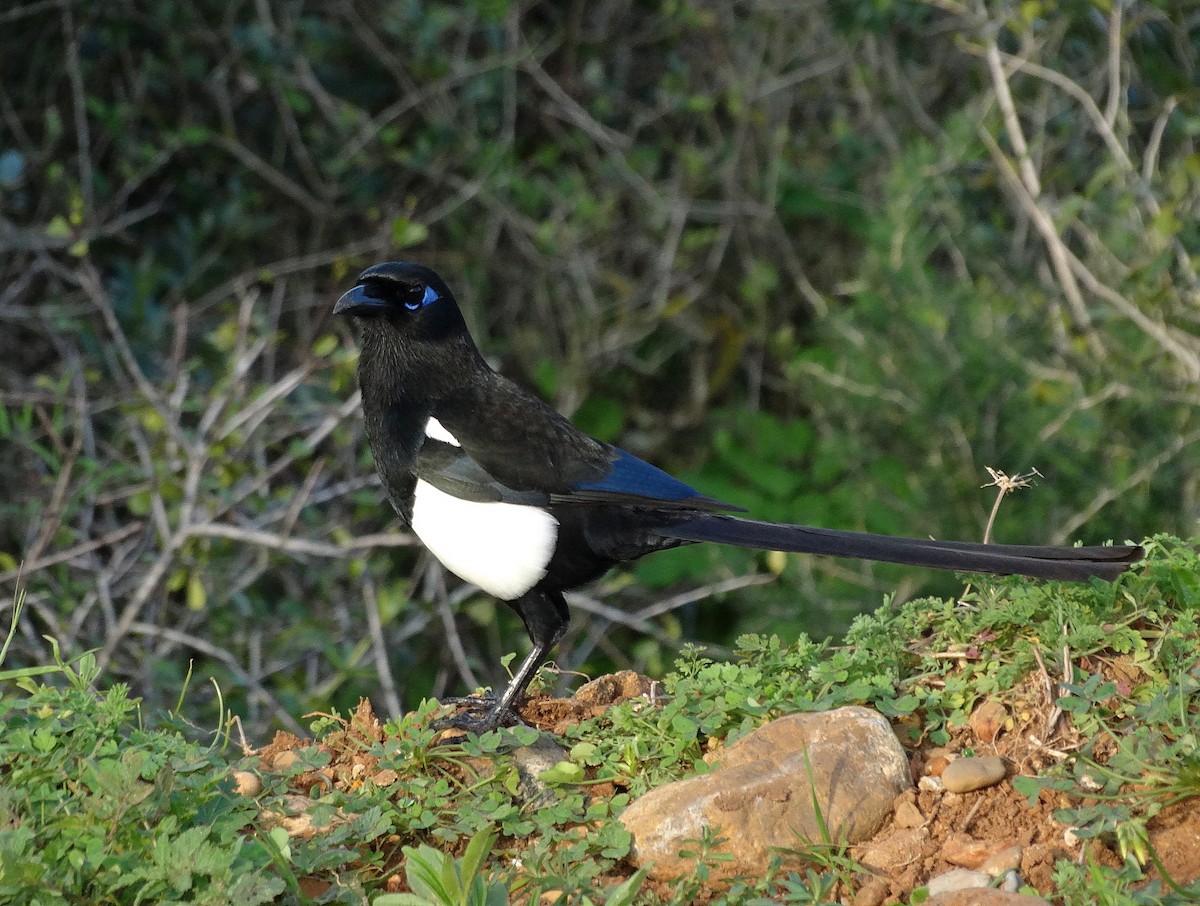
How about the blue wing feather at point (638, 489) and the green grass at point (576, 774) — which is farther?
the blue wing feather at point (638, 489)

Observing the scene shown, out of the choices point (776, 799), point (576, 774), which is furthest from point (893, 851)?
point (576, 774)

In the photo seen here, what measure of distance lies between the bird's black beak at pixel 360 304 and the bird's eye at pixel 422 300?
0.06 m

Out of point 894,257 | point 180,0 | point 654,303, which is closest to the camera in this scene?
point 894,257

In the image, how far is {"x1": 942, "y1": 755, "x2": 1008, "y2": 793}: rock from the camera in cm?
244

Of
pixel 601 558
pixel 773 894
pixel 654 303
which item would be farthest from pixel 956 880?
→ pixel 654 303

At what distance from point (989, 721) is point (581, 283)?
415cm

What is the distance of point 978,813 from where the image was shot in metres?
2.41

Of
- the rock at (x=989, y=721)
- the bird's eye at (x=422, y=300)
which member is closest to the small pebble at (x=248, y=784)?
A: the rock at (x=989, y=721)

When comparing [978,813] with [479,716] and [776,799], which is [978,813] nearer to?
[776,799]

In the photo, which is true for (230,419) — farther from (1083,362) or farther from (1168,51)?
(1168,51)

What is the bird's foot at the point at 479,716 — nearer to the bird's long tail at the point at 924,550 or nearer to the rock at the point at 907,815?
Answer: the bird's long tail at the point at 924,550

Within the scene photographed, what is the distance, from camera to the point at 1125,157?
502cm

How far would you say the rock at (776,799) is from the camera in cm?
235

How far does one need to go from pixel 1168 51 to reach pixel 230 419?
3.98 meters
